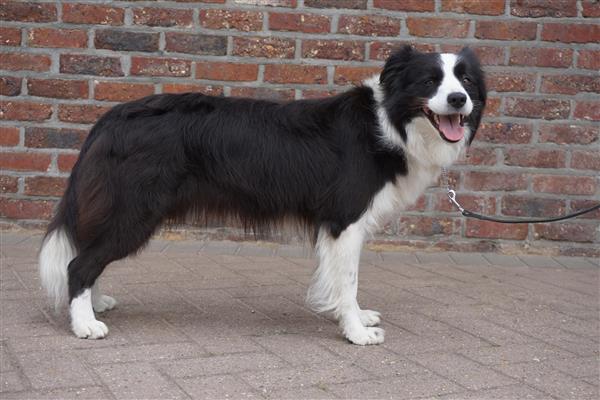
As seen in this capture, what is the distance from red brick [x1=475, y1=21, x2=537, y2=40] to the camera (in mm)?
5434

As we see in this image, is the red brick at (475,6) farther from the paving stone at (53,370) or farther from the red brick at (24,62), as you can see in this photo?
the paving stone at (53,370)

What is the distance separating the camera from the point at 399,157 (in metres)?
3.42

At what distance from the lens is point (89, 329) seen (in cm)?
319

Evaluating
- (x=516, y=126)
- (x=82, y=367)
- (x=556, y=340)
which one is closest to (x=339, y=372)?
(x=82, y=367)

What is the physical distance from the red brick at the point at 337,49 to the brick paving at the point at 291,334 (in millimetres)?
1658

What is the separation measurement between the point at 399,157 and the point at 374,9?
239cm

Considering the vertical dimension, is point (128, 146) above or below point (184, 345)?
above

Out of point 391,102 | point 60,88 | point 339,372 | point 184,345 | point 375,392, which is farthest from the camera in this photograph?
point 60,88

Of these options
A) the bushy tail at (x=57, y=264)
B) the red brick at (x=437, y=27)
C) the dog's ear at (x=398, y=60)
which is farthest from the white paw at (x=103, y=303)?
the red brick at (x=437, y=27)

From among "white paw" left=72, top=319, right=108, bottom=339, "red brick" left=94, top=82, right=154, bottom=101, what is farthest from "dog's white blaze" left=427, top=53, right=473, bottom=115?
"red brick" left=94, top=82, right=154, bottom=101

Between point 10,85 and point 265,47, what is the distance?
6.74ft

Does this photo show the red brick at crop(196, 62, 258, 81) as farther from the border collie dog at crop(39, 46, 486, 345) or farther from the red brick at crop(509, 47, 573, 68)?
the red brick at crop(509, 47, 573, 68)

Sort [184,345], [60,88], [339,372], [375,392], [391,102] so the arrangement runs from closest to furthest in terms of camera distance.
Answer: [375,392] → [339,372] → [184,345] → [391,102] → [60,88]

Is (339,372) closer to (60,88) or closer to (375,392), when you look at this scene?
(375,392)
